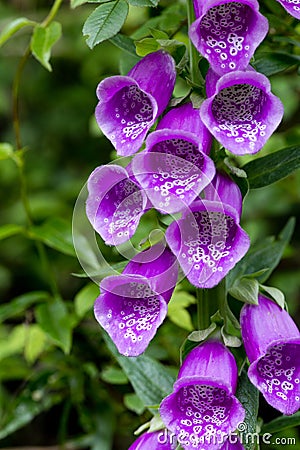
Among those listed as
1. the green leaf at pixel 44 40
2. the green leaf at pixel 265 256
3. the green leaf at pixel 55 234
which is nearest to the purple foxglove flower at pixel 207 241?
the green leaf at pixel 265 256

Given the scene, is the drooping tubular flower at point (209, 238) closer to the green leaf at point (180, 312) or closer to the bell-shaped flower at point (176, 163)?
the bell-shaped flower at point (176, 163)

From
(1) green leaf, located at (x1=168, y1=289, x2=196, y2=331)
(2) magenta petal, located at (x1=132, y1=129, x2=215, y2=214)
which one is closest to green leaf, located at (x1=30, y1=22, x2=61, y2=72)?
(2) magenta petal, located at (x1=132, y1=129, x2=215, y2=214)

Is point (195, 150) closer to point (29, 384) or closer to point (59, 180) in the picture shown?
point (29, 384)

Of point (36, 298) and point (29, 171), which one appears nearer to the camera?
point (36, 298)

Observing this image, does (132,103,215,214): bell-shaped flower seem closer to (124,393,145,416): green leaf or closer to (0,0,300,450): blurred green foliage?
(0,0,300,450): blurred green foliage

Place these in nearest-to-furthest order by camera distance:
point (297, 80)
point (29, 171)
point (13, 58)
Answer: point (297, 80)
point (29, 171)
point (13, 58)

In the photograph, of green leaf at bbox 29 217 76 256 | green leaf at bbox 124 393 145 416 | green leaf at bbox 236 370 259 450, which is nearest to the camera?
green leaf at bbox 236 370 259 450

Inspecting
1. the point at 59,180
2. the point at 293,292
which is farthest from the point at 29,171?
the point at 293,292
